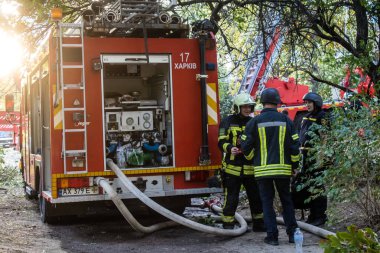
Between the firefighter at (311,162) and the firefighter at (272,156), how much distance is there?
737 mm

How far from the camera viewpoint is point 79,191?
7.40 metres

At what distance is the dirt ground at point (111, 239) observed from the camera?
262 inches

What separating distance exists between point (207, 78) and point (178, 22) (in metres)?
0.82

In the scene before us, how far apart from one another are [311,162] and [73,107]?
2964 millimetres

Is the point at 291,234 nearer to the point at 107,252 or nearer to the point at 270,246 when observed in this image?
the point at 270,246

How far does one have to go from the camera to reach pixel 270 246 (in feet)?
21.6

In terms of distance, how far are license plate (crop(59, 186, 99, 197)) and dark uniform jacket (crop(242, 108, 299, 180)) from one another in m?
1.91

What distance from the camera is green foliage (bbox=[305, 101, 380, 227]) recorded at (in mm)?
6293

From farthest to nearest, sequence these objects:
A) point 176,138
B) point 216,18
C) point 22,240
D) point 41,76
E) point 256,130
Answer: point 216,18
point 41,76
point 176,138
point 22,240
point 256,130

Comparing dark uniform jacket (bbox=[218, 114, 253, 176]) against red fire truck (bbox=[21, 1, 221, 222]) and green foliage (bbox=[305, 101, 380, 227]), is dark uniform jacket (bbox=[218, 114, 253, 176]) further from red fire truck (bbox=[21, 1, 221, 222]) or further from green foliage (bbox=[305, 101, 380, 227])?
green foliage (bbox=[305, 101, 380, 227])

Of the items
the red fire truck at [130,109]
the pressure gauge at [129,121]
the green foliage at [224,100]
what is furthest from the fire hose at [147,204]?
the green foliage at [224,100]

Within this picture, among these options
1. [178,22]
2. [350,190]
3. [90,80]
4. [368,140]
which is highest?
[178,22]

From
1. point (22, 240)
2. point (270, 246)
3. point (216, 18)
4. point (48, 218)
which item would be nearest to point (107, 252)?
point (22, 240)

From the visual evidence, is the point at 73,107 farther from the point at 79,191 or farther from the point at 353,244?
the point at 353,244
